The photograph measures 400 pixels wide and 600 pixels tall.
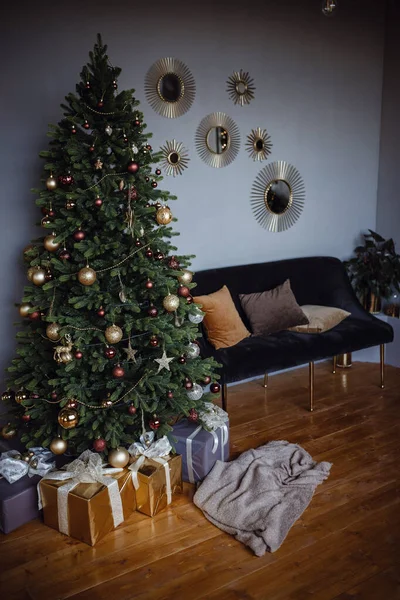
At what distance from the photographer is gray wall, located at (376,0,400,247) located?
4.21 m

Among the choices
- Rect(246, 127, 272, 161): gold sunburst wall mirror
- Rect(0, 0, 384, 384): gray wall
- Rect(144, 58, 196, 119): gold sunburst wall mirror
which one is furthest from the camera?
Rect(246, 127, 272, 161): gold sunburst wall mirror

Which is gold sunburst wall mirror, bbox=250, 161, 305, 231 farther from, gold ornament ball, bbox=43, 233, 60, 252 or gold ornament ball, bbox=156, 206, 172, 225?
gold ornament ball, bbox=43, 233, 60, 252

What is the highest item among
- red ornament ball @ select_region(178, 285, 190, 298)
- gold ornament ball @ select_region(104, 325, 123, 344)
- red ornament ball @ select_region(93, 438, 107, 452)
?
red ornament ball @ select_region(178, 285, 190, 298)

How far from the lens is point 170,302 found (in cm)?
246

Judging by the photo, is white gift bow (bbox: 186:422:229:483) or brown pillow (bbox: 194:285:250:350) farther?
brown pillow (bbox: 194:285:250:350)

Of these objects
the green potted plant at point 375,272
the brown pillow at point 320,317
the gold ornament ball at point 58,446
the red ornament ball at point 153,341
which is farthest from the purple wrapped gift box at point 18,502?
the green potted plant at point 375,272

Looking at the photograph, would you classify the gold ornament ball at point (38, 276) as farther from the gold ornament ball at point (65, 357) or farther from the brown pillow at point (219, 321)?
the brown pillow at point (219, 321)

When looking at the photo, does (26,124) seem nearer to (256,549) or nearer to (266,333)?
(266,333)

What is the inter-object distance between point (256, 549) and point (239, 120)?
8.83ft

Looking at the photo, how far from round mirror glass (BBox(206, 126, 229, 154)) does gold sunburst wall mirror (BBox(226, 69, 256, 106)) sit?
0.23 meters

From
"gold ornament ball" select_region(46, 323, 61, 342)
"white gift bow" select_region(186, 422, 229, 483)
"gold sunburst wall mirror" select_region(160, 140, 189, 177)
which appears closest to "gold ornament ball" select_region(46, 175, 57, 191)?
"gold ornament ball" select_region(46, 323, 61, 342)

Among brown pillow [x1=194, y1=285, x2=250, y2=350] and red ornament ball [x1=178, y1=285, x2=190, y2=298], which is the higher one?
red ornament ball [x1=178, y1=285, x2=190, y2=298]

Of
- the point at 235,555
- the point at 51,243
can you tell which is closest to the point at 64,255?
the point at 51,243

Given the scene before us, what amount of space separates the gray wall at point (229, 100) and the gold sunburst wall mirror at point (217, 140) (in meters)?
0.05
